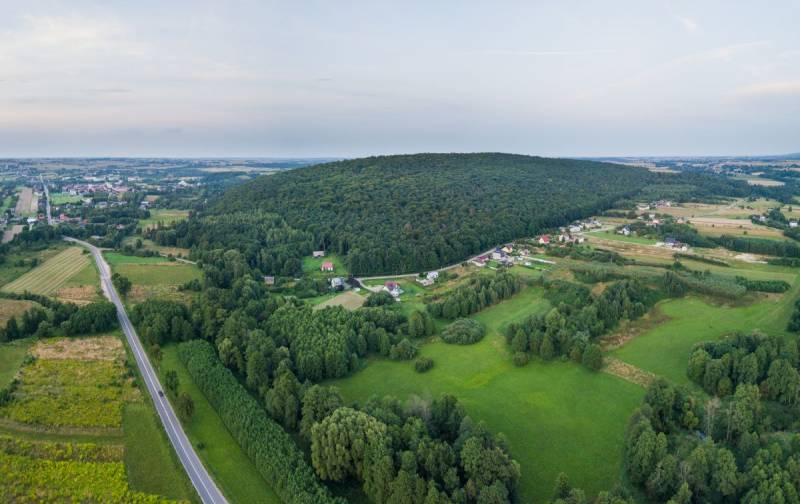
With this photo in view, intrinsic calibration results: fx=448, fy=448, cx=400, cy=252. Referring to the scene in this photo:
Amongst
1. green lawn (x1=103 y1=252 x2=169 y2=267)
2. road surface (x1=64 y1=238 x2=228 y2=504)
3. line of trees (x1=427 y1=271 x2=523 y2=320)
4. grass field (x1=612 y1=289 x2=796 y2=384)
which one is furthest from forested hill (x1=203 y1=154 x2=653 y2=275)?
grass field (x1=612 y1=289 x2=796 y2=384)

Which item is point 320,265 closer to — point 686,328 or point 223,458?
point 223,458

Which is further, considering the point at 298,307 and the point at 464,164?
the point at 464,164

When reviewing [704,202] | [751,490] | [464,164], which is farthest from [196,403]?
[704,202]

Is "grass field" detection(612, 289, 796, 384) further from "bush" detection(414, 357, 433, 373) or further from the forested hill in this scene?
the forested hill

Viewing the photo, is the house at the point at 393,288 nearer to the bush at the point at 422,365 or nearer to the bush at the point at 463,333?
the bush at the point at 463,333

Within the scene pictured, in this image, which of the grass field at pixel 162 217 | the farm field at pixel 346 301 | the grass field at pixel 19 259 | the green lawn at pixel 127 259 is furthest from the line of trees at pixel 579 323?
the grass field at pixel 162 217

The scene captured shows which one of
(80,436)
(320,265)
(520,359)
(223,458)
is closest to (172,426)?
(80,436)

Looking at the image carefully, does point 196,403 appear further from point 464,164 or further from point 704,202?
point 704,202
